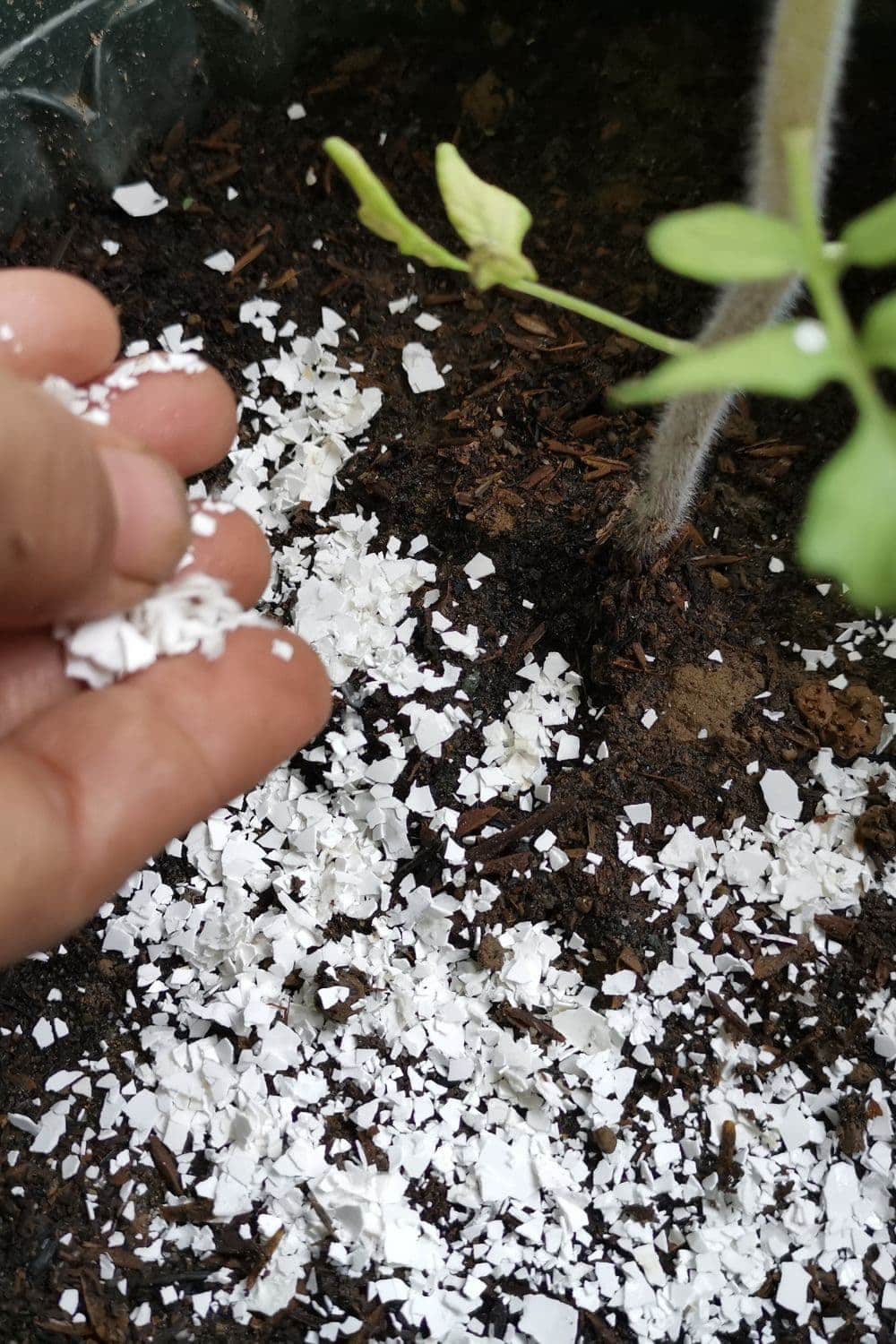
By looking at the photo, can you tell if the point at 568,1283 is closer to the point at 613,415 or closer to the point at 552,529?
the point at 552,529

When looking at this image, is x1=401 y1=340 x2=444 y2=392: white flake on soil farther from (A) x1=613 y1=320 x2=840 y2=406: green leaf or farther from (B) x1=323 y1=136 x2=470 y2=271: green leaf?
(A) x1=613 y1=320 x2=840 y2=406: green leaf

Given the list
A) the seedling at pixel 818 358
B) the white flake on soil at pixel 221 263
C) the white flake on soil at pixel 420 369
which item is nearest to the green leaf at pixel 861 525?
the seedling at pixel 818 358

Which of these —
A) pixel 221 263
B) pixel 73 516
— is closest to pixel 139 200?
pixel 221 263

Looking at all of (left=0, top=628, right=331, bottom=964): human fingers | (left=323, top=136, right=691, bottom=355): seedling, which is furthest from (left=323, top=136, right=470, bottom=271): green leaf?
(left=0, top=628, right=331, bottom=964): human fingers

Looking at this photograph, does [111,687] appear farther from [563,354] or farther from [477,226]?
[563,354]

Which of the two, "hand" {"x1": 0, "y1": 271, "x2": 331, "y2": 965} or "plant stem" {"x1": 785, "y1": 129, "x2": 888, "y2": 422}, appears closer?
"plant stem" {"x1": 785, "y1": 129, "x2": 888, "y2": 422}

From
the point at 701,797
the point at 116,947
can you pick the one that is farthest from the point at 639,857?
the point at 116,947
